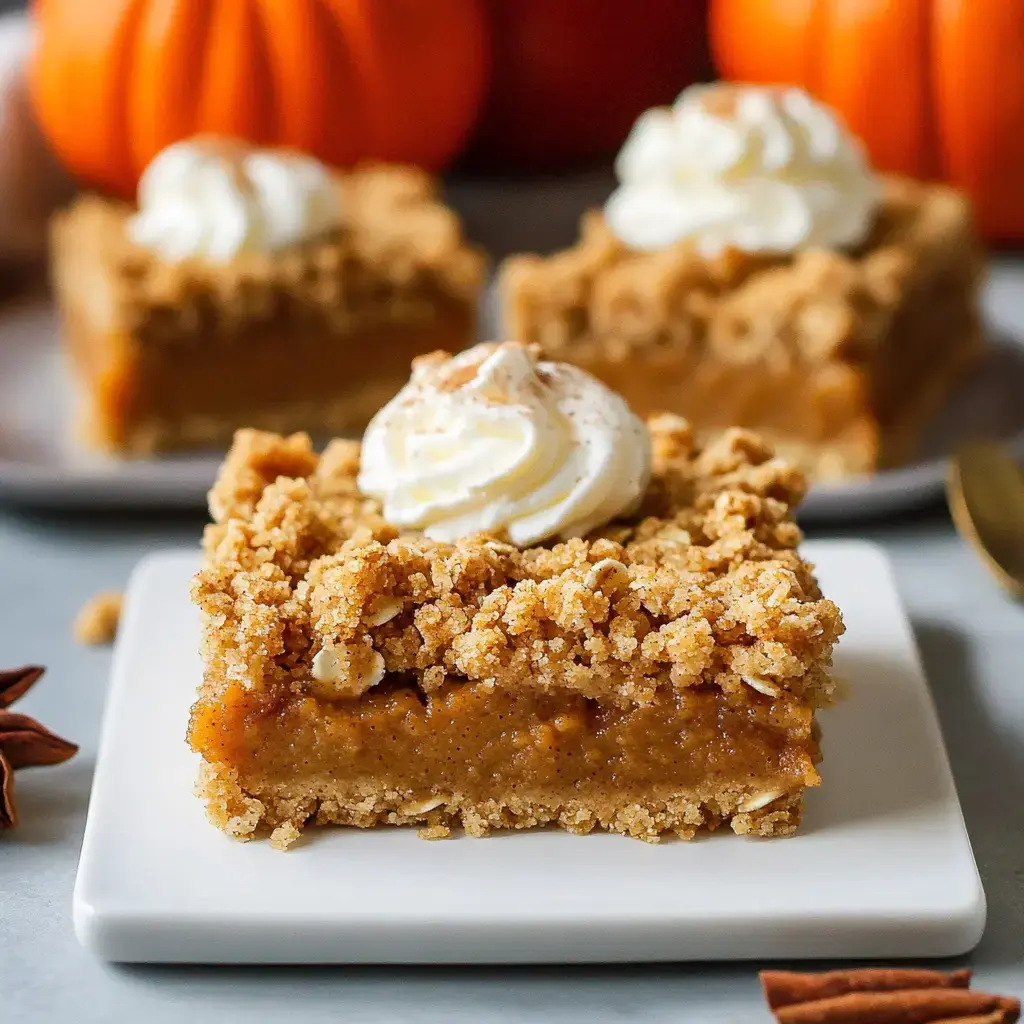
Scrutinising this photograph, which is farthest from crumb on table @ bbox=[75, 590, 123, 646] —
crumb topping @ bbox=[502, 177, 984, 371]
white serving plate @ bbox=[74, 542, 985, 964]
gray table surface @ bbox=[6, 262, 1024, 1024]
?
crumb topping @ bbox=[502, 177, 984, 371]

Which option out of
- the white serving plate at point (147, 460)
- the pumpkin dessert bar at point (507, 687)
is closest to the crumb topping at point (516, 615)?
the pumpkin dessert bar at point (507, 687)

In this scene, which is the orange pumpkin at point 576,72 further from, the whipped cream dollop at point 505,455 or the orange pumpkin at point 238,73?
the whipped cream dollop at point 505,455

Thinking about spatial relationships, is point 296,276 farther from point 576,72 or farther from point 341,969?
point 341,969

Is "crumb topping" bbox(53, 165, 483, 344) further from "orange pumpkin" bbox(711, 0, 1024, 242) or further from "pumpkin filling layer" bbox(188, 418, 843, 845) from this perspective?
"pumpkin filling layer" bbox(188, 418, 843, 845)

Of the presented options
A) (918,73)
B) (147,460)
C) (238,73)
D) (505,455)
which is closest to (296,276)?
(147,460)

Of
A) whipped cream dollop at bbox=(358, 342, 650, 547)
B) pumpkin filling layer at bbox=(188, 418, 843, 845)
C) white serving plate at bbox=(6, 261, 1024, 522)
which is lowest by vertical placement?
white serving plate at bbox=(6, 261, 1024, 522)

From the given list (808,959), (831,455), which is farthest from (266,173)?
(808,959)
